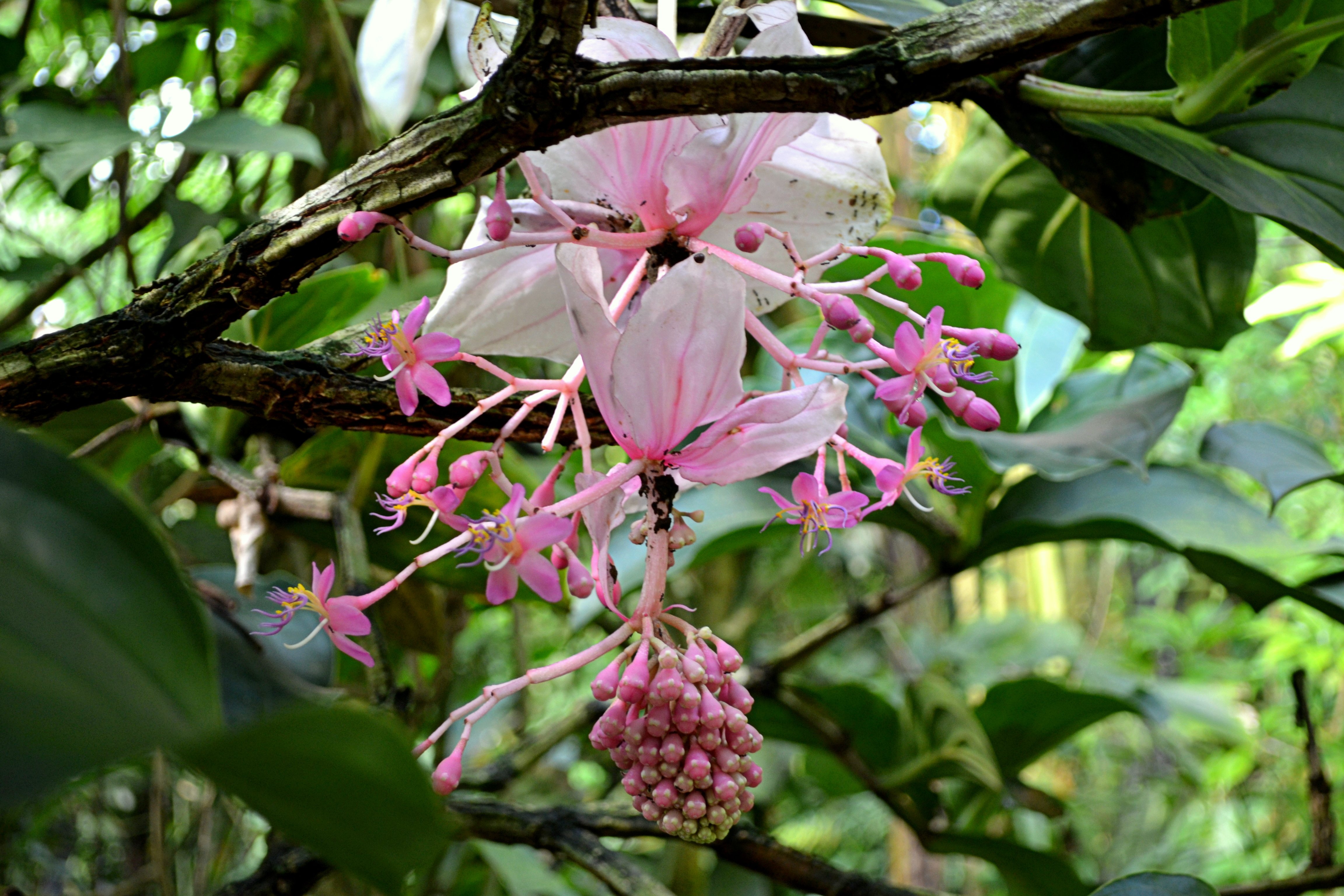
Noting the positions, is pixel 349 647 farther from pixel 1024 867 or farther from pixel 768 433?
pixel 1024 867

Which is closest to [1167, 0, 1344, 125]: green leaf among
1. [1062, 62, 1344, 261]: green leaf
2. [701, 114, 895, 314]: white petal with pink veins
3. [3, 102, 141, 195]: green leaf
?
[1062, 62, 1344, 261]: green leaf

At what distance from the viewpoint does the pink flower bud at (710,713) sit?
28 centimetres

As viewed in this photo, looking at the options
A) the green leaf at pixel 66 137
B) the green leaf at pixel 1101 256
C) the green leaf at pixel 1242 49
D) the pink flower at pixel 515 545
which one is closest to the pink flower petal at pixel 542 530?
the pink flower at pixel 515 545

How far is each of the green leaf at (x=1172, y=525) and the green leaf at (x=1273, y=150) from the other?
208 millimetres

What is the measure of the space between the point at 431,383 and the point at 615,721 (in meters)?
0.12

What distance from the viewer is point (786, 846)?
561 millimetres

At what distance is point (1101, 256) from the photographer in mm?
639

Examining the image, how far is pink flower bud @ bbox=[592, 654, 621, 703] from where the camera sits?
0.96 feet

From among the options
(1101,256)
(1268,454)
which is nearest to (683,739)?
(1101,256)

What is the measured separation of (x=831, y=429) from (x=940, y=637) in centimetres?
177

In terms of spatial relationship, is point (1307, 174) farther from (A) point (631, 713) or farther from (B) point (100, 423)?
(B) point (100, 423)

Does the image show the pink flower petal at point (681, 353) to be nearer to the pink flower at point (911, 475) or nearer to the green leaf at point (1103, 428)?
the pink flower at point (911, 475)

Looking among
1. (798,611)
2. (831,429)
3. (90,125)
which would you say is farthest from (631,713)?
(798,611)

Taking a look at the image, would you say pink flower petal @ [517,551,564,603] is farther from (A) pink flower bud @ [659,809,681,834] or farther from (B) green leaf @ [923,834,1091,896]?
(B) green leaf @ [923,834,1091,896]
